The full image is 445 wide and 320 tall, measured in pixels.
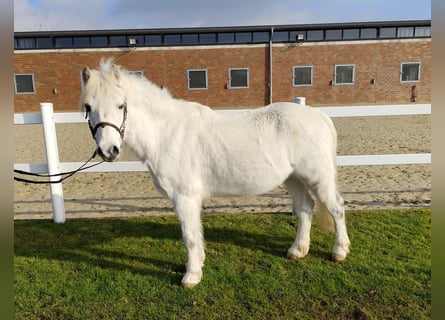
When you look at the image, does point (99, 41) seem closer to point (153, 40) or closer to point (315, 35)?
point (153, 40)

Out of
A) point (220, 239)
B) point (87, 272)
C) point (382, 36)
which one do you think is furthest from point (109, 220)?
point (382, 36)

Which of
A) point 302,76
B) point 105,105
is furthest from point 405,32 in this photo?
point 105,105

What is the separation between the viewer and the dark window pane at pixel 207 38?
79.7 ft

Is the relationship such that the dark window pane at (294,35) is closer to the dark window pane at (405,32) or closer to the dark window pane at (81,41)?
the dark window pane at (405,32)

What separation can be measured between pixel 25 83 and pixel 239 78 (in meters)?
16.3

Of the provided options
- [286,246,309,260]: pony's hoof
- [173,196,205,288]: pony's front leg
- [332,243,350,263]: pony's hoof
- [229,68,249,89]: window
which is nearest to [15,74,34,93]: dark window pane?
[229,68,249,89]: window

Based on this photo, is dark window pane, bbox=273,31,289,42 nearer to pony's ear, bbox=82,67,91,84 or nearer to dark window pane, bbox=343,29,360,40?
dark window pane, bbox=343,29,360,40

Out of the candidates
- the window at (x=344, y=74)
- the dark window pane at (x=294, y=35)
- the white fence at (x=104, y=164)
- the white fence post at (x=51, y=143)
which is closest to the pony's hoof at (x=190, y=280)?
the white fence at (x=104, y=164)

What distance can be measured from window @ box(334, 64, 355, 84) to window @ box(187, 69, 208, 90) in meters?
10.1

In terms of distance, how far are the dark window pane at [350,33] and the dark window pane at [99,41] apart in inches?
755

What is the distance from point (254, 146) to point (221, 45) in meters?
22.1

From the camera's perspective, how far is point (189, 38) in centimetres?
2453

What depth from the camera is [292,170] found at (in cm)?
325

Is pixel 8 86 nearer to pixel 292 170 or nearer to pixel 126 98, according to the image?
pixel 126 98
